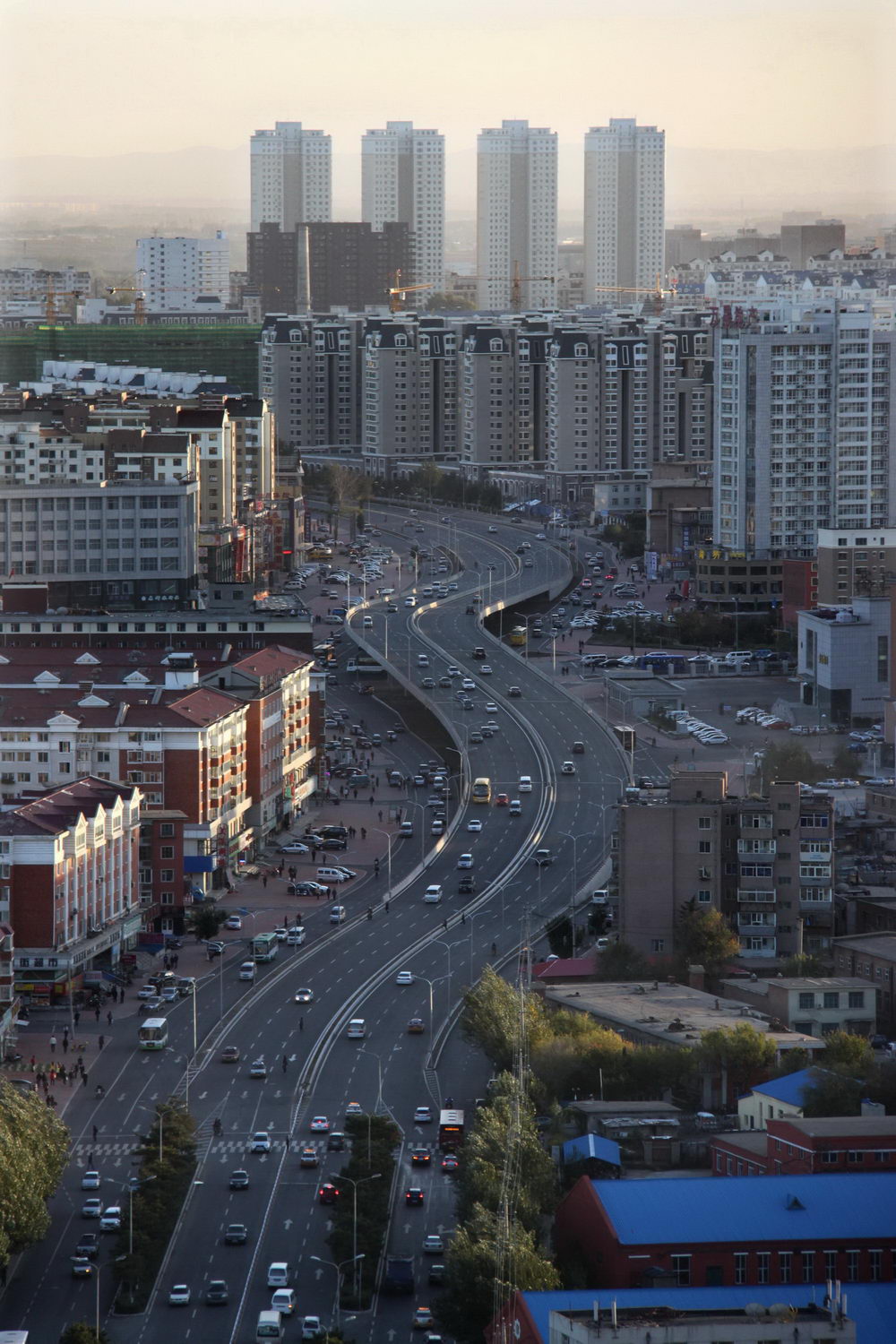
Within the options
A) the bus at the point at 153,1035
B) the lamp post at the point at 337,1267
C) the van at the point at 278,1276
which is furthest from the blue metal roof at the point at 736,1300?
the bus at the point at 153,1035

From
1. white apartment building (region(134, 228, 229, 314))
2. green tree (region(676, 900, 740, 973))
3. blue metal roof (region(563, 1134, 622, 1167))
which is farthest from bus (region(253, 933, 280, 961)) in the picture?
white apartment building (region(134, 228, 229, 314))

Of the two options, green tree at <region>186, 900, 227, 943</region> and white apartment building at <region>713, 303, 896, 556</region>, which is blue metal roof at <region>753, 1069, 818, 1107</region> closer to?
green tree at <region>186, 900, 227, 943</region>

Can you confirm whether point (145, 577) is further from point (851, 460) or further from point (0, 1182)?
point (0, 1182)

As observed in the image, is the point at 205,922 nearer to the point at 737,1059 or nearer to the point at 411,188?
the point at 737,1059

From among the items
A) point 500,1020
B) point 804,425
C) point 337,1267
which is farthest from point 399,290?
point 337,1267

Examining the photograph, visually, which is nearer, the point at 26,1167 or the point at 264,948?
the point at 26,1167

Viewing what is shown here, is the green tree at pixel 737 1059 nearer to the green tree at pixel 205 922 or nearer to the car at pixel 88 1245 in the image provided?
the car at pixel 88 1245
